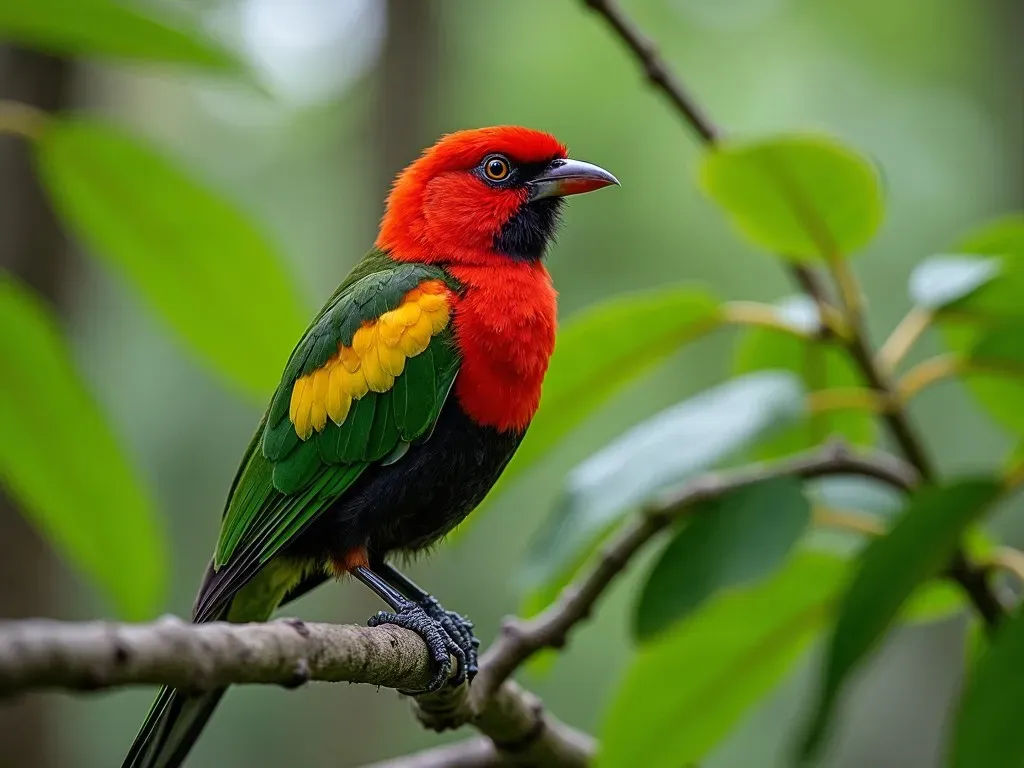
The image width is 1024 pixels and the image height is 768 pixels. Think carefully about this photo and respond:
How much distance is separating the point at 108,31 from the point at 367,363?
2.98 ft

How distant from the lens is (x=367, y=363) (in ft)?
9.40

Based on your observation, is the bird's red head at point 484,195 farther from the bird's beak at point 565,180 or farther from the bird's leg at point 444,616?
the bird's leg at point 444,616

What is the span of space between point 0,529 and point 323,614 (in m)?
5.07

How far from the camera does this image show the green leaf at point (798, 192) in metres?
2.86

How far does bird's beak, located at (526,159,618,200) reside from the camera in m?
3.36

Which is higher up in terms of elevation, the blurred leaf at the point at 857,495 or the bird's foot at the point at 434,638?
the bird's foot at the point at 434,638

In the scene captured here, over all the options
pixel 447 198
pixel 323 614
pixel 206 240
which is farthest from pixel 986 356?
pixel 323 614

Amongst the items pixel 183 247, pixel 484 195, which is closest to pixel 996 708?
pixel 484 195

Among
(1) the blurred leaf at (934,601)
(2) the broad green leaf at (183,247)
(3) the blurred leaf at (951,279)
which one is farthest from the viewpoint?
(1) the blurred leaf at (934,601)

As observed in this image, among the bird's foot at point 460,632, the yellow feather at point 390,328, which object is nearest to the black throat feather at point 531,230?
the yellow feather at point 390,328

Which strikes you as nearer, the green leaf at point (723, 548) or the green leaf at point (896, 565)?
the green leaf at point (896, 565)

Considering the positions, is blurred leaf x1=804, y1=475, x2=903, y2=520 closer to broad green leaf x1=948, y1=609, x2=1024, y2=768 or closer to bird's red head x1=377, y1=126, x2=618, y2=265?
broad green leaf x1=948, y1=609, x2=1024, y2=768

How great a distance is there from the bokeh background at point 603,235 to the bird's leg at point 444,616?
5.07 m

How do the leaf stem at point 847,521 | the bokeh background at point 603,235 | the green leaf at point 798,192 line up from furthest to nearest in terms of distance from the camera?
the bokeh background at point 603,235 → the leaf stem at point 847,521 → the green leaf at point 798,192
